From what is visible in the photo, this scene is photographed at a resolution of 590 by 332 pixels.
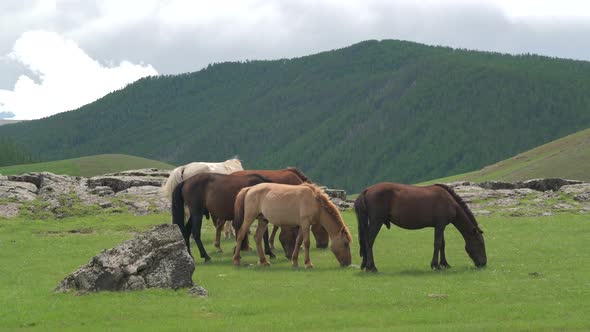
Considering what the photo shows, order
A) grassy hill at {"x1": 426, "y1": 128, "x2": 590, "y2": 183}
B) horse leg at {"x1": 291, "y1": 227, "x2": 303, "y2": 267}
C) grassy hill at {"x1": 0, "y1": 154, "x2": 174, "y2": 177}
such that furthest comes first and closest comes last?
grassy hill at {"x1": 0, "y1": 154, "x2": 174, "y2": 177}, grassy hill at {"x1": 426, "y1": 128, "x2": 590, "y2": 183}, horse leg at {"x1": 291, "y1": 227, "x2": 303, "y2": 267}

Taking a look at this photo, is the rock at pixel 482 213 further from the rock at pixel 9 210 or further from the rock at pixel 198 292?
the rock at pixel 198 292

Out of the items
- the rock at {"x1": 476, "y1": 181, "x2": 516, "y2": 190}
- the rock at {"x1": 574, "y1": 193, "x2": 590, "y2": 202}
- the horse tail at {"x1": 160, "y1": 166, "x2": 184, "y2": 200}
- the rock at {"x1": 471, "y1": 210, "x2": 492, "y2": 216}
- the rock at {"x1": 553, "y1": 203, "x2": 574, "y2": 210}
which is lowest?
the rock at {"x1": 471, "y1": 210, "x2": 492, "y2": 216}

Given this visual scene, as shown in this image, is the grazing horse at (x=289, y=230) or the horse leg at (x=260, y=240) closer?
the horse leg at (x=260, y=240)

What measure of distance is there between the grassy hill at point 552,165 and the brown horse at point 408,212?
60.2m

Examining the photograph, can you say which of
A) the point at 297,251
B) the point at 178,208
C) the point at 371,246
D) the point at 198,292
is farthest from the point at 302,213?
the point at 198,292

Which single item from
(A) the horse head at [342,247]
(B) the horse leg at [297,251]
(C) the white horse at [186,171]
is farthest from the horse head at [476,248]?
(C) the white horse at [186,171]

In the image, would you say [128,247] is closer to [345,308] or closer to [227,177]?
[345,308]

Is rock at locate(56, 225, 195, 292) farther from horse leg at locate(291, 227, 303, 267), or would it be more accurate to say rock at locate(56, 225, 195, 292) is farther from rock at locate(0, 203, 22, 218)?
rock at locate(0, 203, 22, 218)

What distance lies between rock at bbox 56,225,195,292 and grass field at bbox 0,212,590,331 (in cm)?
53

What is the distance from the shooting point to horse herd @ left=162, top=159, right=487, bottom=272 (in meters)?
23.5

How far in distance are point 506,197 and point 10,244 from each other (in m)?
30.2

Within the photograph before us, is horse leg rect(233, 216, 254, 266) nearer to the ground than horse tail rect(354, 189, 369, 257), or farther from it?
nearer to the ground

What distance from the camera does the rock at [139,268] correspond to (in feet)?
64.2

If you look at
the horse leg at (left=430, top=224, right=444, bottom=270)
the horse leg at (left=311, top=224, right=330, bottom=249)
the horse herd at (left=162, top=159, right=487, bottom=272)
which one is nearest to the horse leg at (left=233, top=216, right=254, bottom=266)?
the horse herd at (left=162, top=159, right=487, bottom=272)
